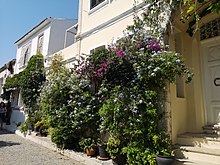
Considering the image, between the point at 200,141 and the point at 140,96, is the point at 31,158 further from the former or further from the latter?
the point at 200,141

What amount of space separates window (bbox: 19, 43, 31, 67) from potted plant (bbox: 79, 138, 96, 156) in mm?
12667

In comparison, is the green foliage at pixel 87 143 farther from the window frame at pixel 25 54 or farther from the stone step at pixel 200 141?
the window frame at pixel 25 54

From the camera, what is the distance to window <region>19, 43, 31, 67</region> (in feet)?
54.6

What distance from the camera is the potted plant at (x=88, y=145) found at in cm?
597

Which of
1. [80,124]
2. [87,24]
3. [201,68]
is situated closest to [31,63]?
[87,24]

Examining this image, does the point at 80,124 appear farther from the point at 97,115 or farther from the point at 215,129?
the point at 215,129

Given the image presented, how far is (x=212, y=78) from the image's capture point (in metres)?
5.90

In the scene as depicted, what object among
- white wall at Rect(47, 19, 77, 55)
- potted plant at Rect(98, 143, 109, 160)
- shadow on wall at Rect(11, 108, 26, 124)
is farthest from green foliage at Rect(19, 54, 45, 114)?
potted plant at Rect(98, 143, 109, 160)

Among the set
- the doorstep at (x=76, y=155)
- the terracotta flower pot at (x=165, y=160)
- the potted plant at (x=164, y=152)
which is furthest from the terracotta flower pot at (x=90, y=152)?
the terracotta flower pot at (x=165, y=160)

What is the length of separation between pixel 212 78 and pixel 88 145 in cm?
452

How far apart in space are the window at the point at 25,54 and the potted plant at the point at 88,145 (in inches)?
499

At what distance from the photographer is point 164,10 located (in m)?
5.70

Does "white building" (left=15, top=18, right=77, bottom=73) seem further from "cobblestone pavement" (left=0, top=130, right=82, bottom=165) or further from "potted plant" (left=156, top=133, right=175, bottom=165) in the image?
"potted plant" (left=156, top=133, right=175, bottom=165)

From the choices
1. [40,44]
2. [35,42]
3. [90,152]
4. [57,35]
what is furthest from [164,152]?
[35,42]
